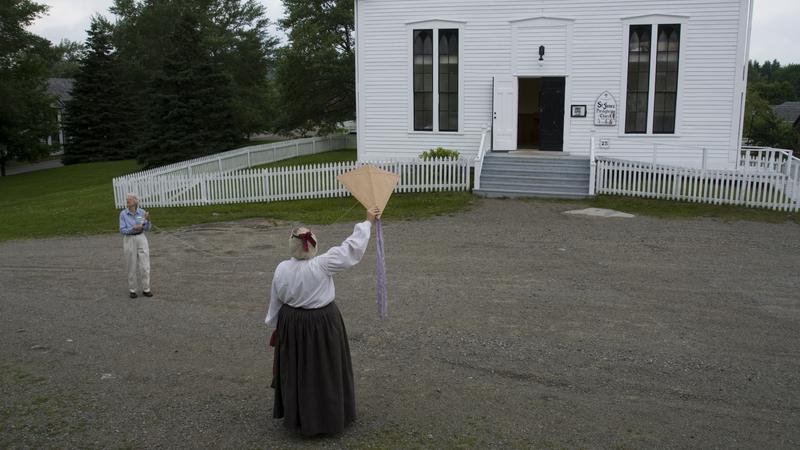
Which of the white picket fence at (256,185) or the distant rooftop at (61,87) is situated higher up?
the distant rooftop at (61,87)

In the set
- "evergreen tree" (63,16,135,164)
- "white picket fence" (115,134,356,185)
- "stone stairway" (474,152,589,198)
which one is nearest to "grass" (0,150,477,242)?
"stone stairway" (474,152,589,198)

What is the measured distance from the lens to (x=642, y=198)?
16.7 m

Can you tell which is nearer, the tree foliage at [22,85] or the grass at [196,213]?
the grass at [196,213]

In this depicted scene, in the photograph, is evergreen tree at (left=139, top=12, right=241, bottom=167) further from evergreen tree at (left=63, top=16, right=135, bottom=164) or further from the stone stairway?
the stone stairway

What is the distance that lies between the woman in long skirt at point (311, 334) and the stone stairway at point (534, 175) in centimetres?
1278

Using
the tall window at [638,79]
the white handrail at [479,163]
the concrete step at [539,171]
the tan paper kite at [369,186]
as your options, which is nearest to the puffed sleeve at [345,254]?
the tan paper kite at [369,186]

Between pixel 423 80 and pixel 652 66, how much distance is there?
22.3ft

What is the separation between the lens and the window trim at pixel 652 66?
18625 mm

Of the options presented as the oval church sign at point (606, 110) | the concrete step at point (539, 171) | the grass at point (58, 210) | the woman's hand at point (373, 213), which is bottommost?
the grass at point (58, 210)

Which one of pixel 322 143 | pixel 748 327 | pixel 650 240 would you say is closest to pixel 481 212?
pixel 650 240

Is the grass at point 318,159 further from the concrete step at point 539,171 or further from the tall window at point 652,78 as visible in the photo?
the tall window at point 652,78

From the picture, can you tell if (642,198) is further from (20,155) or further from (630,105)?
(20,155)

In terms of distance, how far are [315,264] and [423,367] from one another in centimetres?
216

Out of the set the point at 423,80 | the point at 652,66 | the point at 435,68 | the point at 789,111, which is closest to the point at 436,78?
the point at 435,68
